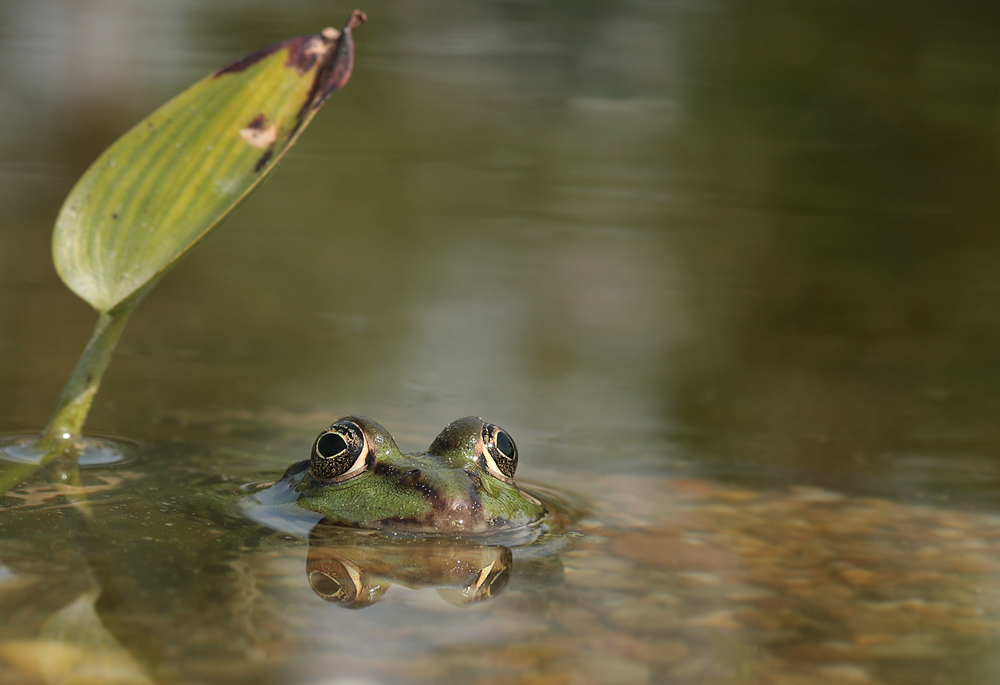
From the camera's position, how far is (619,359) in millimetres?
3316

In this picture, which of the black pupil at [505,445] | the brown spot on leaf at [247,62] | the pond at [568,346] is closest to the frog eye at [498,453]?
the black pupil at [505,445]

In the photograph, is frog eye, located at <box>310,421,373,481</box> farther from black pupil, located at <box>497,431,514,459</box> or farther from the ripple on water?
the ripple on water

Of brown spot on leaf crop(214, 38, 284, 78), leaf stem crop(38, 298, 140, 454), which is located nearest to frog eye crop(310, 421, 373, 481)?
leaf stem crop(38, 298, 140, 454)

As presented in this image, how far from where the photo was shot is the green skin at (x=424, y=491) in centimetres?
158

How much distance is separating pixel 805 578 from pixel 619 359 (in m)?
1.82

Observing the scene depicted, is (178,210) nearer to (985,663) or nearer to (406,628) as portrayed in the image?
(406,628)

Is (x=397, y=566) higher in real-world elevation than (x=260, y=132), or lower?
lower

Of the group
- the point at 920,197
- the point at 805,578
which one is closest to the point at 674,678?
the point at 805,578

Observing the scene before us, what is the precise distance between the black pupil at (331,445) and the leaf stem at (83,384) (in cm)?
36

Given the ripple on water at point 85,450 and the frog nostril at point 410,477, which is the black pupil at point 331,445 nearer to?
the frog nostril at point 410,477

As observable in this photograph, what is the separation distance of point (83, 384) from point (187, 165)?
0.44 metres

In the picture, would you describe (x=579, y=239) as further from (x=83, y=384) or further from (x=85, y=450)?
(x=83, y=384)

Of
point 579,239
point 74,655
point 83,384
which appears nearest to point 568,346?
point 579,239

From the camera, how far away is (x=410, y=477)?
5.33 ft
